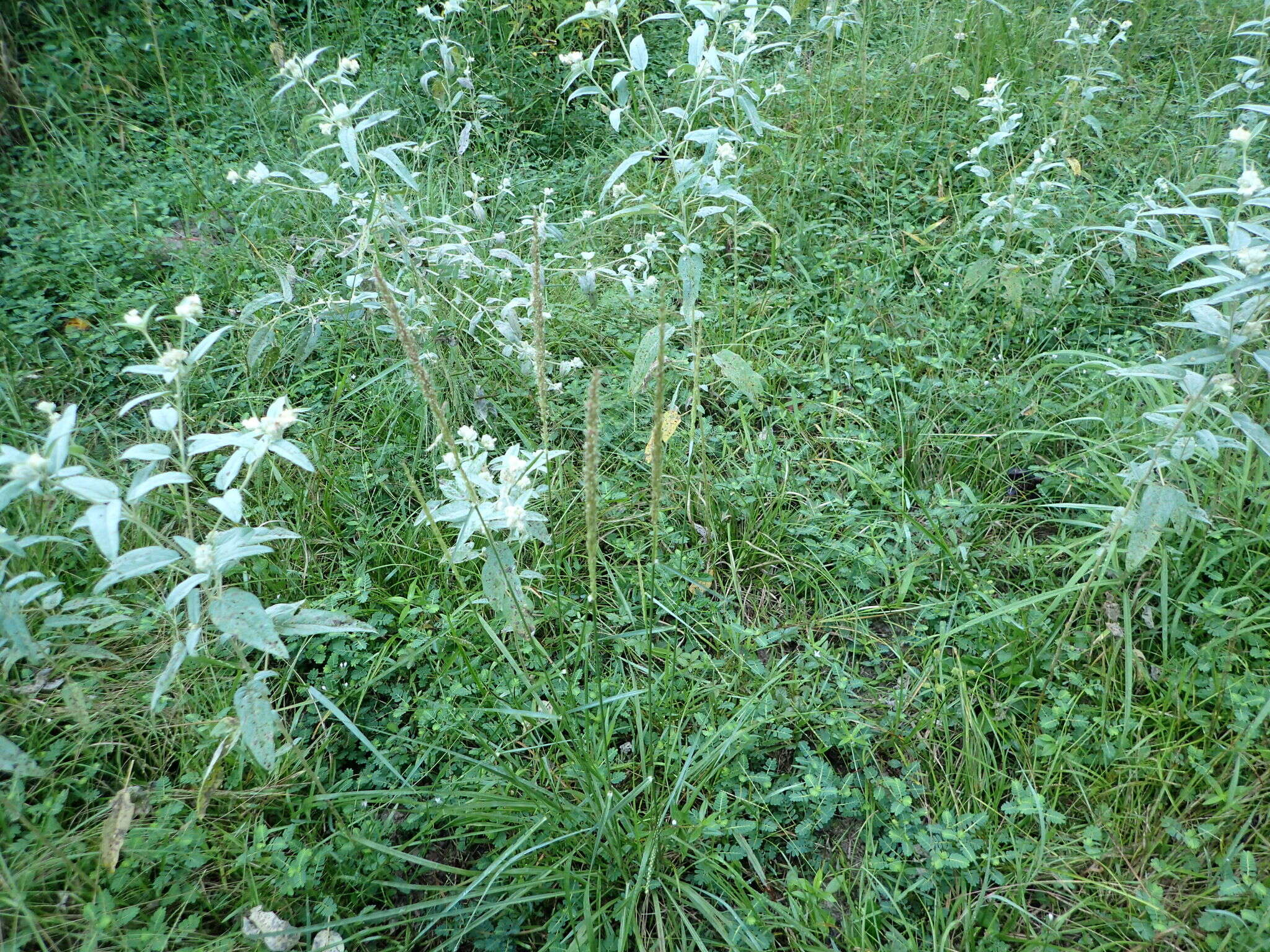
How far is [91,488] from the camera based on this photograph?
1.35 meters

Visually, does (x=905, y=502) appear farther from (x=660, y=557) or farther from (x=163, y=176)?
(x=163, y=176)

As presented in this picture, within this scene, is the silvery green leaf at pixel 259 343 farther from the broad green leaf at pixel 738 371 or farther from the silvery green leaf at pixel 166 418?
the broad green leaf at pixel 738 371

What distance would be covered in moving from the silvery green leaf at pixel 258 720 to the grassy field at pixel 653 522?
0.01 m

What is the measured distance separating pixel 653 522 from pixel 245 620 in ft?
2.44

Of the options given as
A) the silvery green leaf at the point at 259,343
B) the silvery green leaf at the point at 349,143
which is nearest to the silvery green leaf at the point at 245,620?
the silvery green leaf at the point at 259,343

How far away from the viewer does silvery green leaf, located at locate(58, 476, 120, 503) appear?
52.7 inches

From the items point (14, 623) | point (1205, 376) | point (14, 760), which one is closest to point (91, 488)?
point (14, 623)

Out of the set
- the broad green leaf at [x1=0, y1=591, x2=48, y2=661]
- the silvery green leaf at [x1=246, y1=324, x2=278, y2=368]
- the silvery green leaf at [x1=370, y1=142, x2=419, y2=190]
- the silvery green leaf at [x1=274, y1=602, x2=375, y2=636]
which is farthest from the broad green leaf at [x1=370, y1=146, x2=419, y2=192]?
the broad green leaf at [x1=0, y1=591, x2=48, y2=661]

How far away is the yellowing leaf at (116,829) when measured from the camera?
4.99ft

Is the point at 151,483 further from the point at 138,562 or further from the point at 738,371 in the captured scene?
the point at 738,371

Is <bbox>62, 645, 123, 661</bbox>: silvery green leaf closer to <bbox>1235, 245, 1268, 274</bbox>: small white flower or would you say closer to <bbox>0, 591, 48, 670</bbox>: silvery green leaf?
<bbox>0, 591, 48, 670</bbox>: silvery green leaf

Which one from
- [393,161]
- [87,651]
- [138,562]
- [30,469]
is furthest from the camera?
[393,161]

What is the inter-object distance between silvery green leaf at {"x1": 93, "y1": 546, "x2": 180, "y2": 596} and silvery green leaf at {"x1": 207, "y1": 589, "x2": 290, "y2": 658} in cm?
11

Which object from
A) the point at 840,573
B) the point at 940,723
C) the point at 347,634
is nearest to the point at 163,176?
the point at 347,634
